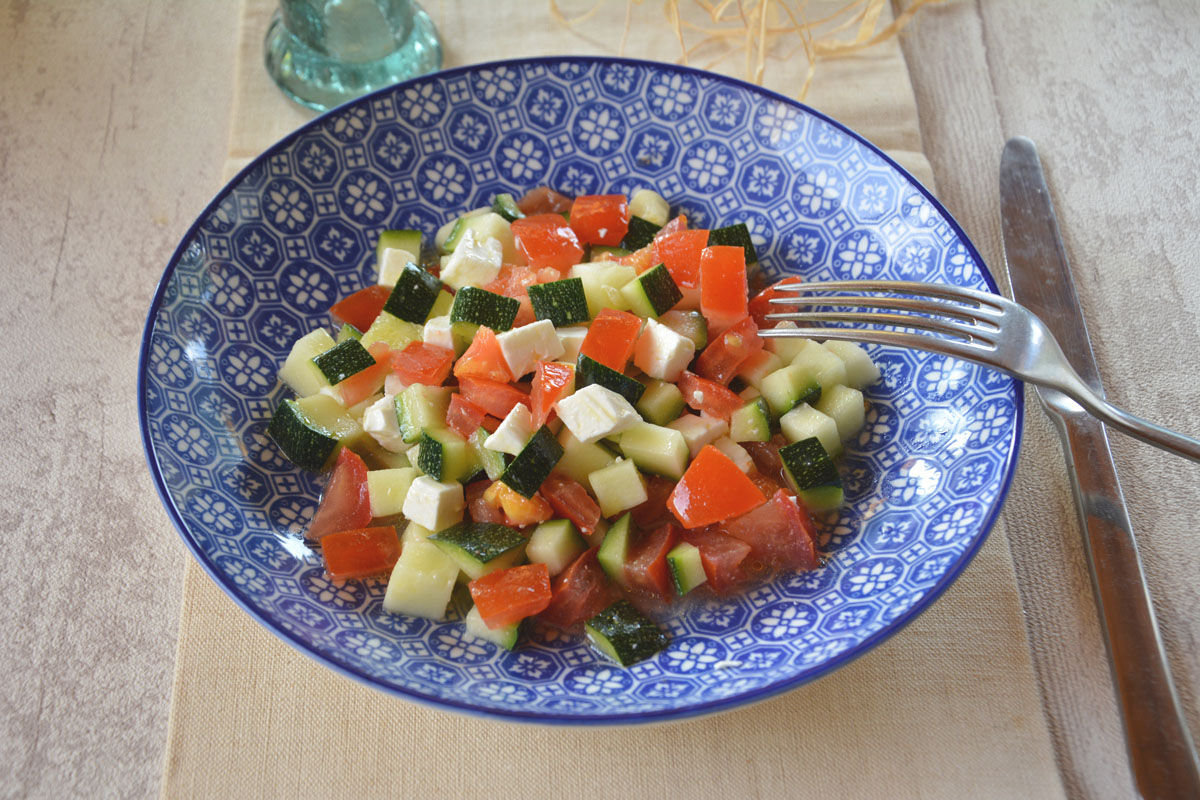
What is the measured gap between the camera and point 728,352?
6.61 ft

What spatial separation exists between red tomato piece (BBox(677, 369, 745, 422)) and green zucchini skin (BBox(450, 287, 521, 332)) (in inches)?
16.1

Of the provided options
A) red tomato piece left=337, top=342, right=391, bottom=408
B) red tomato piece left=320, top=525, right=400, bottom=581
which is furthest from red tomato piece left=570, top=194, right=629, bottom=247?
red tomato piece left=320, top=525, right=400, bottom=581

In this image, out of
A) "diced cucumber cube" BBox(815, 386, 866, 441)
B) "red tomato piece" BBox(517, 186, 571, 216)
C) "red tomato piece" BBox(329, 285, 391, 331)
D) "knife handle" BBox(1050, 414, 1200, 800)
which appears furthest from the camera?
"red tomato piece" BBox(517, 186, 571, 216)

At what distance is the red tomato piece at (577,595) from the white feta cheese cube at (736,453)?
1.23ft

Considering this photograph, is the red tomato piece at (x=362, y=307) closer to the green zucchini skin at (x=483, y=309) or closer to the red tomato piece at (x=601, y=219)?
the green zucchini skin at (x=483, y=309)

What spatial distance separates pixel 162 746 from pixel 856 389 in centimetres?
165

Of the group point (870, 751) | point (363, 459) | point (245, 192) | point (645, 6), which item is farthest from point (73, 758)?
point (645, 6)

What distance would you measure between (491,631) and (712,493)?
509 millimetres

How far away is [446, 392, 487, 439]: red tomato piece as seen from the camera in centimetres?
193

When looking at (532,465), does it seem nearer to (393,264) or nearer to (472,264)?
(472,264)

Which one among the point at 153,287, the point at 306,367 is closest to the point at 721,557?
the point at 306,367

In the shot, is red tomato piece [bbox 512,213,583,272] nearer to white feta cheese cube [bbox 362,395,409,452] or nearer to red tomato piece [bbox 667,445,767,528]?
white feta cheese cube [bbox 362,395,409,452]

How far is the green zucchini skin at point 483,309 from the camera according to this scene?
1.98 metres

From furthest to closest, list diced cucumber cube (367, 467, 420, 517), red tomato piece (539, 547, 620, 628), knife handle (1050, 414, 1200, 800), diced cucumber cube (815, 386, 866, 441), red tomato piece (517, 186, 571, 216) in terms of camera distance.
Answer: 1. red tomato piece (517, 186, 571, 216)
2. diced cucumber cube (815, 386, 866, 441)
3. diced cucumber cube (367, 467, 420, 517)
4. red tomato piece (539, 547, 620, 628)
5. knife handle (1050, 414, 1200, 800)
